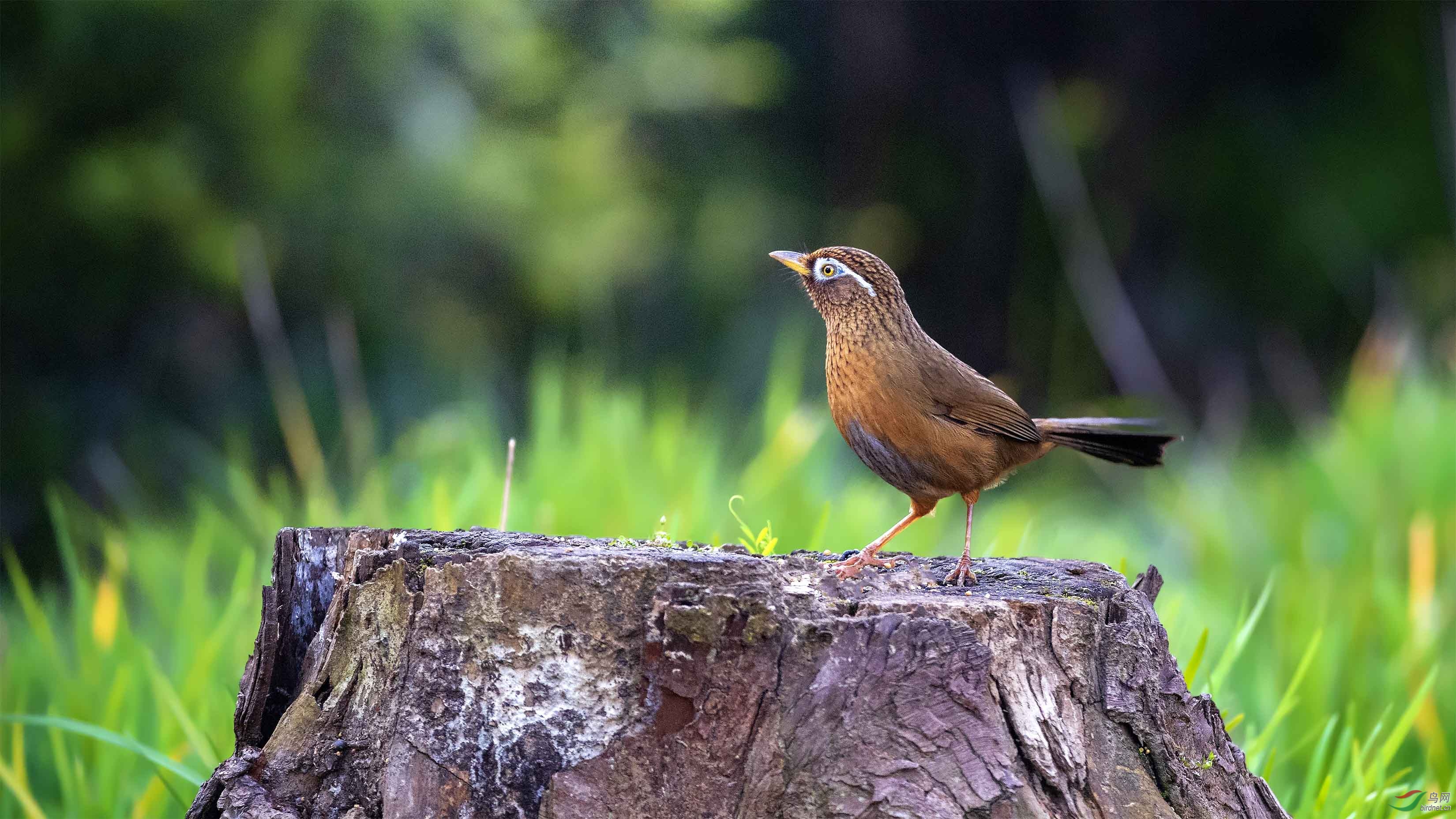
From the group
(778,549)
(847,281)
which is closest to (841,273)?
(847,281)

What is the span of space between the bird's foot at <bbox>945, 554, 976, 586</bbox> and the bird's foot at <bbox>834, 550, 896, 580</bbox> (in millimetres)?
118

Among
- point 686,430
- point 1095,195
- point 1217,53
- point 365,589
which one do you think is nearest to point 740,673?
point 365,589

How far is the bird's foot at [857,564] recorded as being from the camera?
2076 millimetres

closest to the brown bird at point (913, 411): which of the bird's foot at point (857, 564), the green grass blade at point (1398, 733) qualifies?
the bird's foot at point (857, 564)

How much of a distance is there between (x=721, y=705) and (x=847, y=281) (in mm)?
1280

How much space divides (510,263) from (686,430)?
1.42 m

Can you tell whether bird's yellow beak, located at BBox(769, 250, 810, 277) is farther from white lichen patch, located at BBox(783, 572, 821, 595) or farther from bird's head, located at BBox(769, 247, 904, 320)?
white lichen patch, located at BBox(783, 572, 821, 595)

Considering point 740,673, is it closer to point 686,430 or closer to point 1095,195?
point 686,430

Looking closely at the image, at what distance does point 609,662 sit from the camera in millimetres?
1898

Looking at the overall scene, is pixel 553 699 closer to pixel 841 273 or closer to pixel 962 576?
pixel 962 576

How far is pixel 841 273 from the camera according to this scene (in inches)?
114

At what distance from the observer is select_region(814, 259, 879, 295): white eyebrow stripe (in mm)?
2855

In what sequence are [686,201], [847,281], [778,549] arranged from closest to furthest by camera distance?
[847,281] < [778,549] < [686,201]

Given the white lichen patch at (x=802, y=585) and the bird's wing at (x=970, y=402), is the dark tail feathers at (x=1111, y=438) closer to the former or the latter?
the bird's wing at (x=970, y=402)
